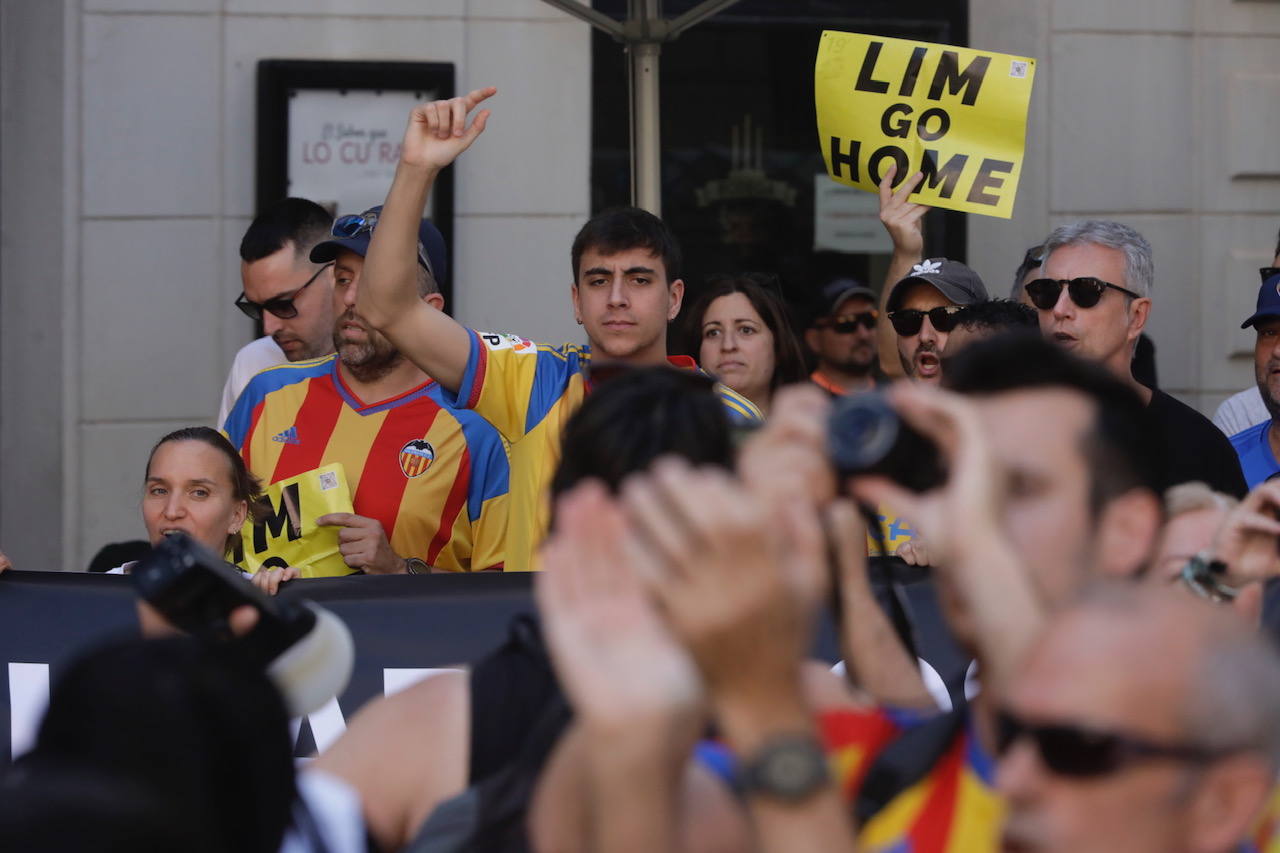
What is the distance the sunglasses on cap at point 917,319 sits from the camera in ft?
17.0

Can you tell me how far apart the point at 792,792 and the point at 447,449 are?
10.7 feet

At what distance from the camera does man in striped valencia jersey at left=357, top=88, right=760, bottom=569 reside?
4.36 meters

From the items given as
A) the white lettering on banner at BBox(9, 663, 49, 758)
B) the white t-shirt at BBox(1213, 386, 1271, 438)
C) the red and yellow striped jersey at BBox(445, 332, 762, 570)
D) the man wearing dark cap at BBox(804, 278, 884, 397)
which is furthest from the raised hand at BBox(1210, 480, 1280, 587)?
the man wearing dark cap at BBox(804, 278, 884, 397)

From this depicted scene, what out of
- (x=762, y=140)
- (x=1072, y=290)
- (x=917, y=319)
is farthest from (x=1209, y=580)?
(x=762, y=140)

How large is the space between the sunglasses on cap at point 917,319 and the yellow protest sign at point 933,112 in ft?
1.29

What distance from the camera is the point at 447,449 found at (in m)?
5.00

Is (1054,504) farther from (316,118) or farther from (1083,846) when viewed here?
(316,118)

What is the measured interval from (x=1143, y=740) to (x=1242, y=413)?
14.9 ft

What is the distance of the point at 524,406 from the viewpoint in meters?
4.51

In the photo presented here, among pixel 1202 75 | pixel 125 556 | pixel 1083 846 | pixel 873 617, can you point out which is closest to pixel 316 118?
pixel 125 556

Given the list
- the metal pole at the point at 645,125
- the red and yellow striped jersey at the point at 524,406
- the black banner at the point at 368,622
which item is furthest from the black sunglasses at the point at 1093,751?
the metal pole at the point at 645,125

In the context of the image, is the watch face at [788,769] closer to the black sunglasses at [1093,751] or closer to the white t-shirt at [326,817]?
the black sunglasses at [1093,751]

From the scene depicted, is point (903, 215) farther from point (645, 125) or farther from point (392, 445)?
point (392, 445)

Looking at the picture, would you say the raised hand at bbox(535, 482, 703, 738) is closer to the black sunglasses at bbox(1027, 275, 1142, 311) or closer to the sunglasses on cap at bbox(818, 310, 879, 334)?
the black sunglasses at bbox(1027, 275, 1142, 311)
